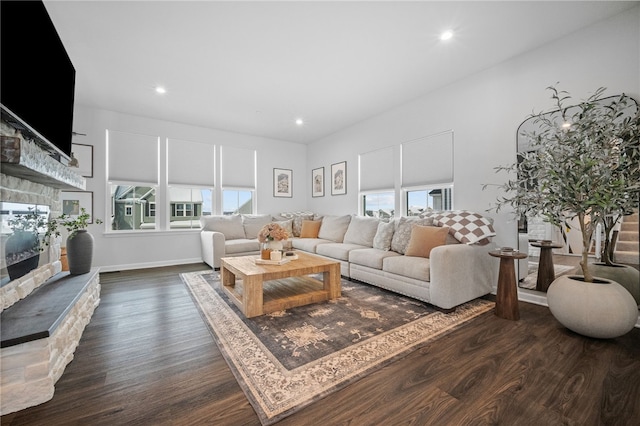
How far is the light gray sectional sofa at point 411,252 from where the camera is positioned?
2.54 meters

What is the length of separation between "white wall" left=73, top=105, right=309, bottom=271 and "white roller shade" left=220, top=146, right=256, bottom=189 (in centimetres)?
13

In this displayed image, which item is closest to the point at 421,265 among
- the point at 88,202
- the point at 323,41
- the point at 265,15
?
the point at 323,41

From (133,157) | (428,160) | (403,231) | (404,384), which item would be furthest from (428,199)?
(133,157)

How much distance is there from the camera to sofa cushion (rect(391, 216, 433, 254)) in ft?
10.7

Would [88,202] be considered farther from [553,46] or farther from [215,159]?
[553,46]

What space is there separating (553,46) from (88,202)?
6505mm

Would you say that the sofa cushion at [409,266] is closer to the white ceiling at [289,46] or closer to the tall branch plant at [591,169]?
the tall branch plant at [591,169]

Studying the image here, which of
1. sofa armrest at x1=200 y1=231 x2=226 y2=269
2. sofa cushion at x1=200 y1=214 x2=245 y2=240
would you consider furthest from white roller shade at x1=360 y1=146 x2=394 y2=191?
sofa armrest at x1=200 y1=231 x2=226 y2=269

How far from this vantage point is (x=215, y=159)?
529 cm

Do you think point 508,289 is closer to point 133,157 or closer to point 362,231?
point 362,231

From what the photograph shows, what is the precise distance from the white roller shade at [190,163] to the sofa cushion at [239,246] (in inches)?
58.7

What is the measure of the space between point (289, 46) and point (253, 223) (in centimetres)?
332

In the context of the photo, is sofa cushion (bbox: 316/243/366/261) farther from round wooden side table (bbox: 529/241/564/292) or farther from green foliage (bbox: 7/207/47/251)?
green foliage (bbox: 7/207/47/251)

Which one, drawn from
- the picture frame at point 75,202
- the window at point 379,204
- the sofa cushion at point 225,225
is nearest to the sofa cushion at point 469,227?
the window at point 379,204
